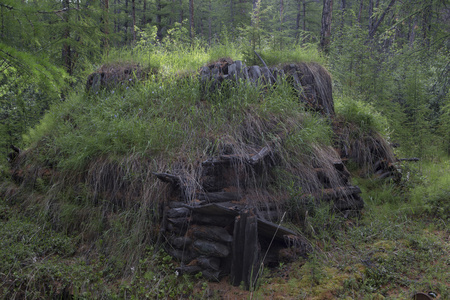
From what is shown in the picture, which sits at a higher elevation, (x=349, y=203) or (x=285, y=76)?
(x=285, y=76)

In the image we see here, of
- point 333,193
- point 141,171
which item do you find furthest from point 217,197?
point 333,193

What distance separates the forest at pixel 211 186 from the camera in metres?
3.27

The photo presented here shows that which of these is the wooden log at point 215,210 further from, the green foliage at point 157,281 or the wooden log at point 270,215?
the green foliage at point 157,281

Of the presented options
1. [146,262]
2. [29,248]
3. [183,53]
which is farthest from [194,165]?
[183,53]

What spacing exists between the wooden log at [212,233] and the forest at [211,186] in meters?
0.02

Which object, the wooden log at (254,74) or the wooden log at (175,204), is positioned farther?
the wooden log at (254,74)

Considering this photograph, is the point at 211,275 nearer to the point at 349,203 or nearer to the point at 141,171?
the point at 141,171

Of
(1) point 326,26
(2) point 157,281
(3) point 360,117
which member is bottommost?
(2) point 157,281

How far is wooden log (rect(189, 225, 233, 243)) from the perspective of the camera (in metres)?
3.41

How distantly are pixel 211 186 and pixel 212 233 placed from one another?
767mm

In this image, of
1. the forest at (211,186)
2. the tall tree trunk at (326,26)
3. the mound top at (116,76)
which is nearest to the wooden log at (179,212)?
the forest at (211,186)

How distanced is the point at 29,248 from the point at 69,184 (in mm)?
1108

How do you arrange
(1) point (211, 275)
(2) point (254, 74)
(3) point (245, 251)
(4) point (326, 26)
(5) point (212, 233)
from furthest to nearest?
(4) point (326, 26) < (2) point (254, 74) < (5) point (212, 233) < (1) point (211, 275) < (3) point (245, 251)

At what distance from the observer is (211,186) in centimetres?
409
